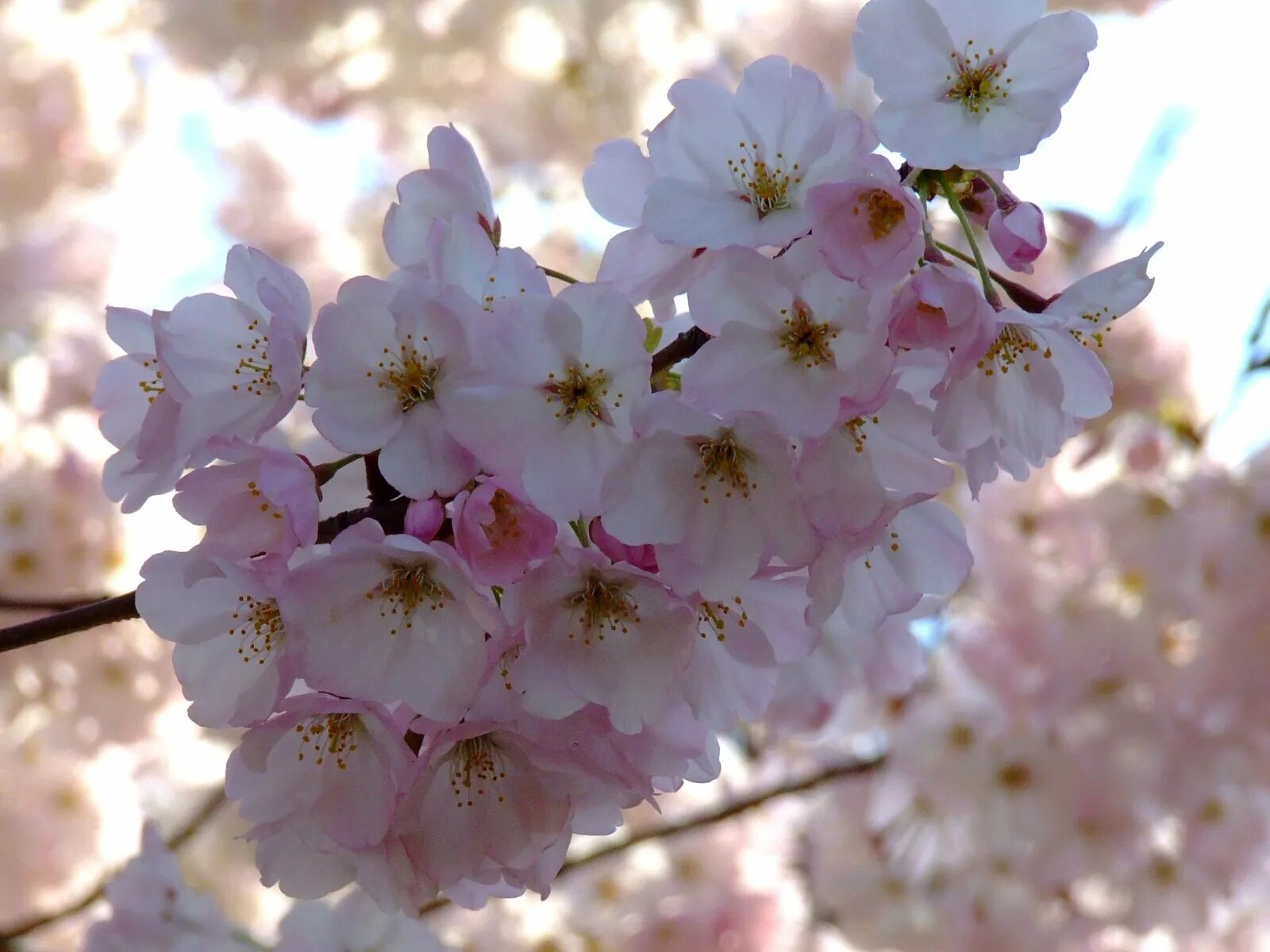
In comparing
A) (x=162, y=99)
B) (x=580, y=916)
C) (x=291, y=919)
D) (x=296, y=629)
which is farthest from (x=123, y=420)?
(x=162, y=99)

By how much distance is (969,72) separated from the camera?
0.67 m

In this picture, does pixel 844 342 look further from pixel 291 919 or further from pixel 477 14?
pixel 477 14

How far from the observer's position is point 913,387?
27.2 inches

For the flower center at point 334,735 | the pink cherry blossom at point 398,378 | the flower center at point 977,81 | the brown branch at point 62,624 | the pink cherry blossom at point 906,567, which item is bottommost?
the flower center at point 334,735

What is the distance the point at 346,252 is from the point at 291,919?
2.29 meters

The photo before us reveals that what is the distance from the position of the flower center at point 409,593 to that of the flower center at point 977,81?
374 mm

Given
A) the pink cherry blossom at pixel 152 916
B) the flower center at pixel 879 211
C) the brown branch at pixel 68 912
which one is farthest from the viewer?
the brown branch at pixel 68 912

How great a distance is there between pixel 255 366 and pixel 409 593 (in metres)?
0.17

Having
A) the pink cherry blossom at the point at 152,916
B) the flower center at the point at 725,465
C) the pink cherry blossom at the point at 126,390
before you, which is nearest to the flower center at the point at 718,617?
the flower center at the point at 725,465

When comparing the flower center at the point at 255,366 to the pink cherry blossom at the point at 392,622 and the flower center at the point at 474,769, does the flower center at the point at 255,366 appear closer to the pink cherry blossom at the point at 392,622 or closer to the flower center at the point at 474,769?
the pink cherry blossom at the point at 392,622

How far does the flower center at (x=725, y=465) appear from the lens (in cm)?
59

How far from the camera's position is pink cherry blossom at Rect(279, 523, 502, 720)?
1.99 ft

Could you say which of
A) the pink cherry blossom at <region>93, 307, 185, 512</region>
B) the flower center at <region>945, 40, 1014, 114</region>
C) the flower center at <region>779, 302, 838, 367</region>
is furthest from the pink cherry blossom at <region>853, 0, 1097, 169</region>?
the pink cherry blossom at <region>93, 307, 185, 512</region>

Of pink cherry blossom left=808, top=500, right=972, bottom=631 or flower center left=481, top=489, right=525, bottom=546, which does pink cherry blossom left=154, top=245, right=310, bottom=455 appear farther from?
pink cherry blossom left=808, top=500, right=972, bottom=631
